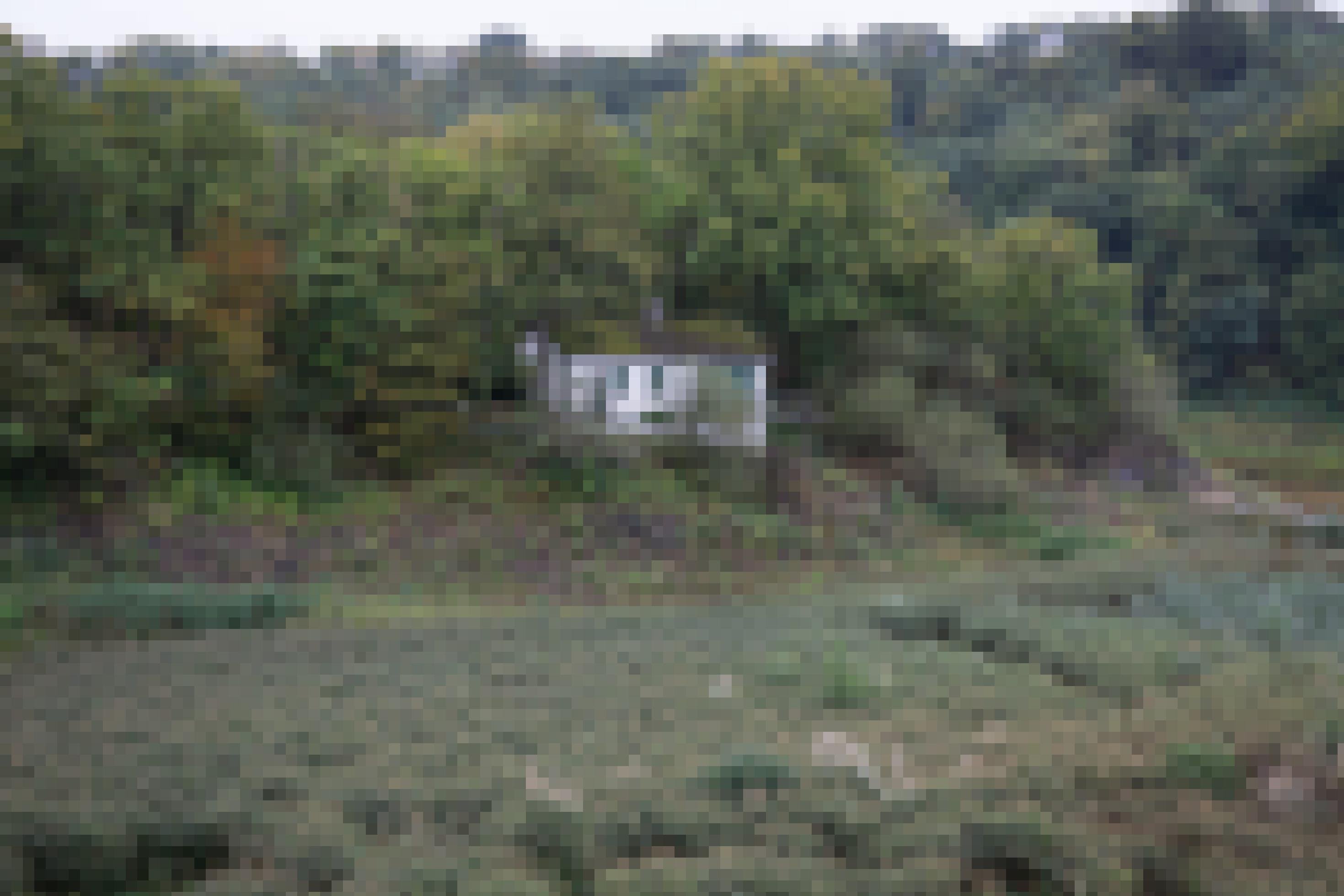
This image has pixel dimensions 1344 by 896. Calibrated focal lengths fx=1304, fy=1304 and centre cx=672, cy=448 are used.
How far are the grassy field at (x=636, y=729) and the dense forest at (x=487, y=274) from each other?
370 cm

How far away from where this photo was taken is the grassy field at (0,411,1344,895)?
32.8ft

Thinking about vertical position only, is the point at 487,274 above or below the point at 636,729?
above

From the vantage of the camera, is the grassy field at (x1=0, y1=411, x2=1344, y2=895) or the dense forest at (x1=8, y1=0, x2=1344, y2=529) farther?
the dense forest at (x1=8, y1=0, x2=1344, y2=529)

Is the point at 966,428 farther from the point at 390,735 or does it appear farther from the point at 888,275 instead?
the point at 390,735

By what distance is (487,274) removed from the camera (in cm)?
3456

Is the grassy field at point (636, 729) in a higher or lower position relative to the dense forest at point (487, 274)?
lower

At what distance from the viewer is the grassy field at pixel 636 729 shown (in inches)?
394

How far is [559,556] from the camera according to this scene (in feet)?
98.4

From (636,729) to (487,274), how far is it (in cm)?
2254

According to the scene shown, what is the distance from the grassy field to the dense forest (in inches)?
146

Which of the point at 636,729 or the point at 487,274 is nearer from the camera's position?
the point at 636,729

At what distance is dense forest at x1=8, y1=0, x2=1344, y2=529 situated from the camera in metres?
26.6

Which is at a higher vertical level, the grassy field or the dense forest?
the dense forest

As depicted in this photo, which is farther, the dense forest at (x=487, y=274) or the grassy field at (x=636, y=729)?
the dense forest at (x=487, y=274)
